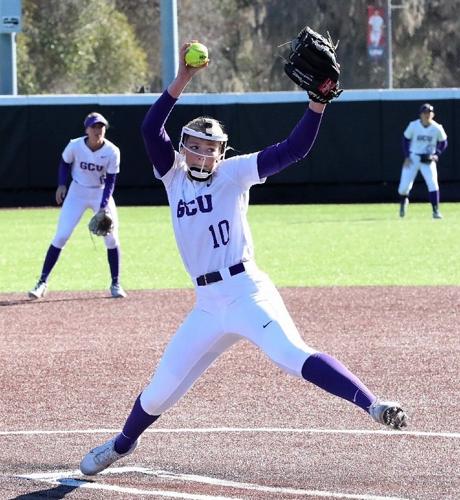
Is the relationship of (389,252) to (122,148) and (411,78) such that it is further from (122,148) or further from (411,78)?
(411,78)

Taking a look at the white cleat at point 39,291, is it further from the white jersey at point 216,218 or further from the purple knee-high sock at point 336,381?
the purple knee-high sock at point 336,381

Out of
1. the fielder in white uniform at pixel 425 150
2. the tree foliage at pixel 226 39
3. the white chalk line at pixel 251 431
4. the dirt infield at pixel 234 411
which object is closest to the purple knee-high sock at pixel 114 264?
the dirt infield at pixel 234 411

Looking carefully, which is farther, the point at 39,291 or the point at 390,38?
the point at 390,38

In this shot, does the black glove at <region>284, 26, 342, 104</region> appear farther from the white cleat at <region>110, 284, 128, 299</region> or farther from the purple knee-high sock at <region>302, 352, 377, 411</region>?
the white cleat at <region>110, 284, 128, 299</region>

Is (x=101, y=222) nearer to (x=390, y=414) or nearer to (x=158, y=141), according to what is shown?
(x=158, y=141)

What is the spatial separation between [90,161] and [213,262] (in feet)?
24.7

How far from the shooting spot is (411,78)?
5544 cm

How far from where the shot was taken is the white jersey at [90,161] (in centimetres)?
1333

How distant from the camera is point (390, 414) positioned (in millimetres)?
5539

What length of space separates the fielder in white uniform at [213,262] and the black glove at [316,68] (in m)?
0.08

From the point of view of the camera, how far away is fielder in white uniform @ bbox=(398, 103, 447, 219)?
76.3ft

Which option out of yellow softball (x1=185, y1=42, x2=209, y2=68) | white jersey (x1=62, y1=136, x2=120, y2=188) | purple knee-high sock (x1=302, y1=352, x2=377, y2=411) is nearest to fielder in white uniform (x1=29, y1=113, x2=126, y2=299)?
white jersey (x1=62, y1=136, x2=120, y2=188)

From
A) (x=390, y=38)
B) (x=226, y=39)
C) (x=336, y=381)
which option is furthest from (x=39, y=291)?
(x=226, y=39)

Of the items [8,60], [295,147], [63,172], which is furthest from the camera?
[8,60]
